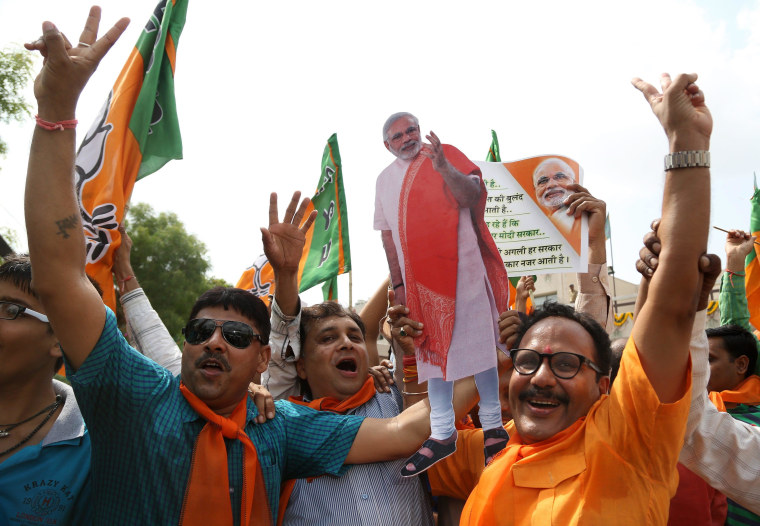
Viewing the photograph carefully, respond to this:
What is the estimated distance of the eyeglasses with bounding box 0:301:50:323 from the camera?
234cm

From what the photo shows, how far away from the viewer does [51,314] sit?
77.1 inches

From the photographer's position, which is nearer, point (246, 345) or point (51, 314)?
point (51, 314)

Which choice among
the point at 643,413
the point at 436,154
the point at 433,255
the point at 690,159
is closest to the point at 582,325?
the point at 643,413

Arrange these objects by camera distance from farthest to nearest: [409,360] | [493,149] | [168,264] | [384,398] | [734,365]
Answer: [168,264], [493,149], [734,365], [384,398], [409,360]

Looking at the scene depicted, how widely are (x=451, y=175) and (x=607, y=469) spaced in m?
1.30

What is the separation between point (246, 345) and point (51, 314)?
2.51 ft

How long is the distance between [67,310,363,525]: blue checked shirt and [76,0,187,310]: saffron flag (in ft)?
4.02

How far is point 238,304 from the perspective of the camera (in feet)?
8.53

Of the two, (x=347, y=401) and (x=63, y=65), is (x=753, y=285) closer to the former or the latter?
(x=347, y=401)

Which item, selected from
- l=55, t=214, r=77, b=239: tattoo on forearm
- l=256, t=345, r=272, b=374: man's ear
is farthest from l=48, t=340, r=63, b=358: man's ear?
l=256, t=345, r=272, b=374: man's ear

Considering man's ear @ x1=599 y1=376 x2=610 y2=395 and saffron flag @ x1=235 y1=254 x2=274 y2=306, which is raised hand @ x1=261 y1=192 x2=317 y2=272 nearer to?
man's ear @ x1=599 y1=376 x2=610 y2=395

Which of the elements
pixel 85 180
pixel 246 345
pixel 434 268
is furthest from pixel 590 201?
pixel 85 180

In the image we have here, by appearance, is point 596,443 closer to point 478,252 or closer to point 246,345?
point 478,252

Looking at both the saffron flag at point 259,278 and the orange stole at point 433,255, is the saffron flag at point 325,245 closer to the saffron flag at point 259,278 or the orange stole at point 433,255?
the saffron flag at point 259,278
